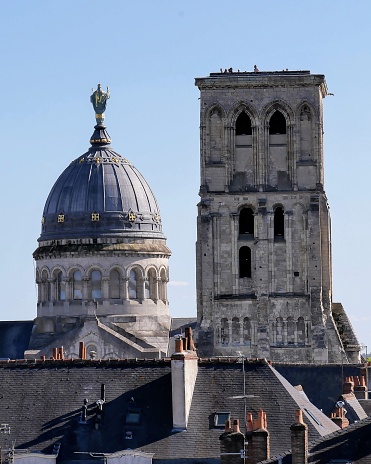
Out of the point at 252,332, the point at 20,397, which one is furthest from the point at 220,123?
the point at 20,397

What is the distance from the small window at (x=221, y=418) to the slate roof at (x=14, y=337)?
63392 millimetres

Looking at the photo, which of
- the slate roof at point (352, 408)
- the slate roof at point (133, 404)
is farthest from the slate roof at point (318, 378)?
the slate roof at point (133, 404)

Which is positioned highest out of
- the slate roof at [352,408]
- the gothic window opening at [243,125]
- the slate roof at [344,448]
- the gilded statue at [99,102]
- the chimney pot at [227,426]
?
the gilded statue at [99,102]

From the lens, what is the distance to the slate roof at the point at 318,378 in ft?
305

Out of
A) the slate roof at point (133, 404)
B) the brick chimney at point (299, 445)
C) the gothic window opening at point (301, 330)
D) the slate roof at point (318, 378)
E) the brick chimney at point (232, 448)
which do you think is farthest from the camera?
the gothic window opening at point (301, 330)

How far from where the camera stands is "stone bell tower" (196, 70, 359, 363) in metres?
118

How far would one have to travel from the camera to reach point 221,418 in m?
66.6

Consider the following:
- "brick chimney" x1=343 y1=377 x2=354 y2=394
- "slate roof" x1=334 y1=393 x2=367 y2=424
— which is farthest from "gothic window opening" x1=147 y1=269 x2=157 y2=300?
"slate roof" x1=334 y1=393 x2=367 y2=424

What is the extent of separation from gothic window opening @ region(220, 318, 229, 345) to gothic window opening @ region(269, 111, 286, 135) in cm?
1103

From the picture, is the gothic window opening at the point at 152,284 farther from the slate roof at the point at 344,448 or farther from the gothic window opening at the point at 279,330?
the slate roof at the point at 344,448

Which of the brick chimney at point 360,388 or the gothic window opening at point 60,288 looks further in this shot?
the gothic window opening at point 60,288

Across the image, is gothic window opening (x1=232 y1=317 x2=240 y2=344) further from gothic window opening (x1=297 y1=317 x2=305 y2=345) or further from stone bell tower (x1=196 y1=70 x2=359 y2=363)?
gothic window opening (x1=297 y1=317 x2=305 y2=345)

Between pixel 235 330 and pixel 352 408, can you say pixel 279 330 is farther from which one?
pixel 352 408

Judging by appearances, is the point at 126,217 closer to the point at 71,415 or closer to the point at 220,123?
the point at 220,123
